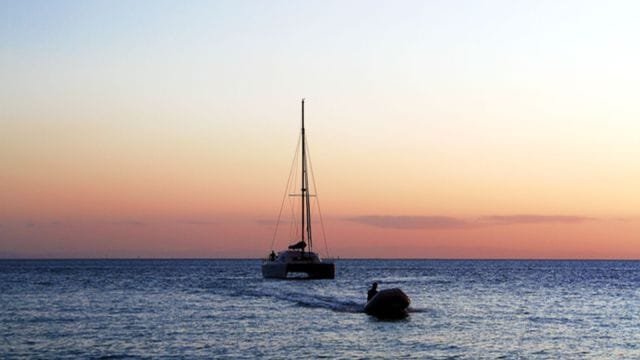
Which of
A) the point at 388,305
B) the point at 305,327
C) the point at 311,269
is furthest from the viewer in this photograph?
the point at 311,269

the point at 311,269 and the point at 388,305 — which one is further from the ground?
the point at 311,269

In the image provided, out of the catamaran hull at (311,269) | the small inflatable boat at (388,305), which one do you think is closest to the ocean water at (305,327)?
the small inflatable boat at (388,305)

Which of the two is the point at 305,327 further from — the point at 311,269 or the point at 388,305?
the point at 311,269

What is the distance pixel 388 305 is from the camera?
59.8 meters

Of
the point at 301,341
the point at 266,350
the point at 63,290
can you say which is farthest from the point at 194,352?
the point at 63,290

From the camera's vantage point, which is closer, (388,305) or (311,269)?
(388,305)

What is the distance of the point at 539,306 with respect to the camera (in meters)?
75.1

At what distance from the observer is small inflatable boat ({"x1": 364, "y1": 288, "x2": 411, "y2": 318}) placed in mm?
59688

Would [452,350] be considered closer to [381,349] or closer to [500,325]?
[381,349]

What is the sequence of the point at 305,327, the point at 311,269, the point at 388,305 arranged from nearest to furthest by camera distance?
1. the point at 305,327
2. the point at 388,305
3. the point at 311,269

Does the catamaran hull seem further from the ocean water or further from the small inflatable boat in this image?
the small inflatable boat

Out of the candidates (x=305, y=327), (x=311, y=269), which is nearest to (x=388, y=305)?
(x=305, y=327)

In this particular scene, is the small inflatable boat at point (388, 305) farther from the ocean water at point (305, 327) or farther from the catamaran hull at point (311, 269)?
the catamaran hull at point (311, 269)

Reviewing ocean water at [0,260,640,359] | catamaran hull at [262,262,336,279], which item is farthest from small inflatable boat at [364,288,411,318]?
catamaran hull at [262,262,336,279]
